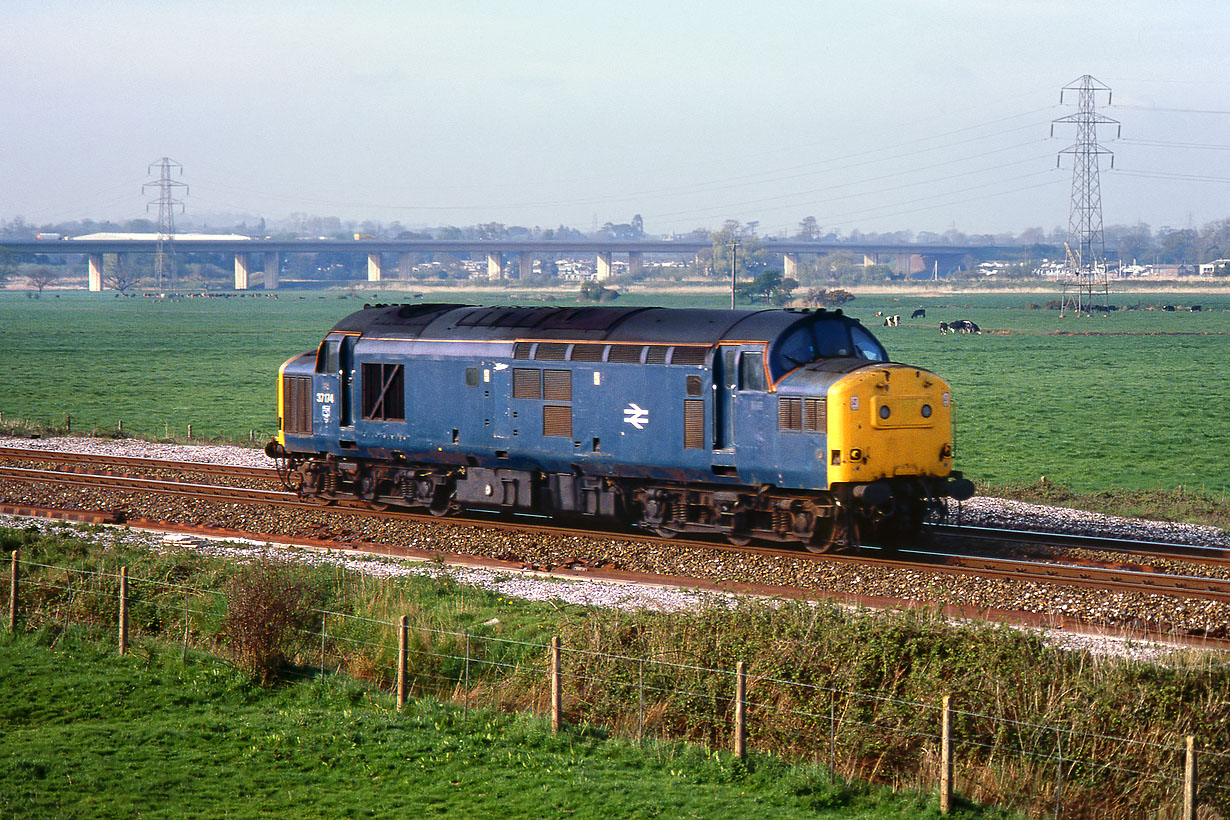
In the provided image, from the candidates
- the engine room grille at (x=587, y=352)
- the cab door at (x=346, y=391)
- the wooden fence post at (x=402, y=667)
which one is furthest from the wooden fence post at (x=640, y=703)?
the cab door at (x=346, y=391)

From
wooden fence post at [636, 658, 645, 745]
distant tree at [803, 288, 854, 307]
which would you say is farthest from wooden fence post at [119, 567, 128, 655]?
distant tree at [803, 288, 854, 307]

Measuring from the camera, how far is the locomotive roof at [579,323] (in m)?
23.9

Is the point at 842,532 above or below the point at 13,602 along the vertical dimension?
above

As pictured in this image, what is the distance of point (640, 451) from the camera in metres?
24.8

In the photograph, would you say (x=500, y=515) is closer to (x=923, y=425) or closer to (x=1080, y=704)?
(x=923, y=425)

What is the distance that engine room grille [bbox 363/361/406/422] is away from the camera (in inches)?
1116

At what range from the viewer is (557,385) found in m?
25.8

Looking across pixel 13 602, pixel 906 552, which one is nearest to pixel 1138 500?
pixel 906 552

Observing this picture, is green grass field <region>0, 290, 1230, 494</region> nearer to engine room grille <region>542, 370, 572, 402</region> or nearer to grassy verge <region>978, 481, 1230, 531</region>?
grassy verge <region>978, 481, 1230, 531</region>

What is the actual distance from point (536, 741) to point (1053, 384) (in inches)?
2436

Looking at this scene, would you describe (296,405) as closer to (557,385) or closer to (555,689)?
(557,385)

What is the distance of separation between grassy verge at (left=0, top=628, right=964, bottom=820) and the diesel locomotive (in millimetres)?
9305

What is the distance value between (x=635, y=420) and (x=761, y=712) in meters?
10.6

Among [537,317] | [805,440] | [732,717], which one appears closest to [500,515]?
[537,317]
